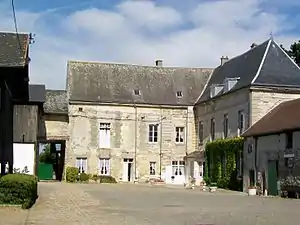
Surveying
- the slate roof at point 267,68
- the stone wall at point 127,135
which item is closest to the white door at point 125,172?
the stone wall at point 127,135

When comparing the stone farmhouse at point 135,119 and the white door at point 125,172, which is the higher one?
the stone farmhouse at point 135,119

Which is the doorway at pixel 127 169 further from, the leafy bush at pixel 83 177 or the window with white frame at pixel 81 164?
the leafy bush at pixel 83 177

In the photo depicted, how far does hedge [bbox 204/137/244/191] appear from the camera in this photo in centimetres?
3650

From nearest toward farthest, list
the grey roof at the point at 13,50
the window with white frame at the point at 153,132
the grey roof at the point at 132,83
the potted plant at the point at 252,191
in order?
the grey roof at the point at 13,50 < the potted plant at the point at 252,191 < the grey roof at the point at 132,83 < the window with white frame at the point at 153,132

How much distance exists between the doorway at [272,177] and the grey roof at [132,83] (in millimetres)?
17126

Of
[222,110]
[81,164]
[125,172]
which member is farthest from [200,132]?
[81,164]

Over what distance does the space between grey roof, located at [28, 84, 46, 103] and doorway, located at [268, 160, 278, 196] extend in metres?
17.2

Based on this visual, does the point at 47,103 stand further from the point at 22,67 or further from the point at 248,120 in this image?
the point at 22,67

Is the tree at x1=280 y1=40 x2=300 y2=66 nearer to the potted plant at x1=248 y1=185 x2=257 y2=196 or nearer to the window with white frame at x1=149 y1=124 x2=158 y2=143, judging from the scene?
the window with white frame at x1=149 y1=124 x2=158 y2=143

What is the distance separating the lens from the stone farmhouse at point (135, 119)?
45.5m

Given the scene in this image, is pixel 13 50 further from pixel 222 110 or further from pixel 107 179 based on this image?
pixel 107 179

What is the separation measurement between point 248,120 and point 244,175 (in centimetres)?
368

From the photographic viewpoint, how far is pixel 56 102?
46219 mm

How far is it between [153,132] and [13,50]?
28.4 meters
